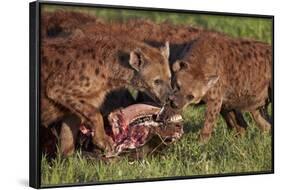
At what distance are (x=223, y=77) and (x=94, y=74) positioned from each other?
1033mm

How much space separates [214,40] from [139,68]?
70 cm

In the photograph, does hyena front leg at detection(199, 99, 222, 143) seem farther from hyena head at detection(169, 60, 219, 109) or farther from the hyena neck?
the hyena neck

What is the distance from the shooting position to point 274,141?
6191 millimetres

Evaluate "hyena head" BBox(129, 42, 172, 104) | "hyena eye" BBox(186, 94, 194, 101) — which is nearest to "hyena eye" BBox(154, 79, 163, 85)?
"hyena head" BBox(129, 42, 172, 104)

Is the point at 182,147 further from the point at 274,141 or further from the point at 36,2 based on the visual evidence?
the point at 36,2

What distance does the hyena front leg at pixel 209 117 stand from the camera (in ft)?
19.0

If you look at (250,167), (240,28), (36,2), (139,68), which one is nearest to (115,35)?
(139,68)

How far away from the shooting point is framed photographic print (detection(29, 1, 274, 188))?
524cm

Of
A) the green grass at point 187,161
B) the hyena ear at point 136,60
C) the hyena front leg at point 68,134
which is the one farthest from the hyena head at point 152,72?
the hyena front leg at point 68,134

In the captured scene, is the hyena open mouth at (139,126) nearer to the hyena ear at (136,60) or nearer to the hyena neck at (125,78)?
the hyena neck at (125,78)

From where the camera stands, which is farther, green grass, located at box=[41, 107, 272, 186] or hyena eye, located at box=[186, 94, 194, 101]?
hyena eye, located at box=[186, 94, 194, 101]

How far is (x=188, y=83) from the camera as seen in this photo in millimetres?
5691

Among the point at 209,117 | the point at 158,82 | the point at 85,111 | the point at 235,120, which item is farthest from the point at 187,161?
the point at 85,111

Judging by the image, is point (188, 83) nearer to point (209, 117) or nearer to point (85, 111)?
point (209, 117)
